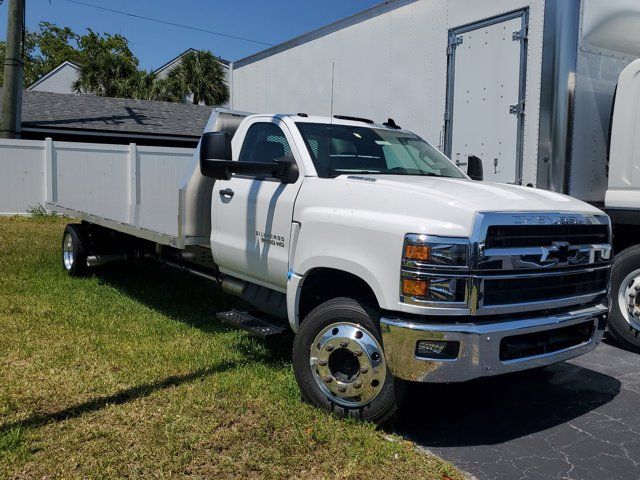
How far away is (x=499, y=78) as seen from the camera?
6.18m

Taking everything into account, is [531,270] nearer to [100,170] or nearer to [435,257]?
[435,257]

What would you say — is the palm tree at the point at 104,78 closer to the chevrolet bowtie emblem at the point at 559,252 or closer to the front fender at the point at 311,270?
the front fender at the point at 311,270

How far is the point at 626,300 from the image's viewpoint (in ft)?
19.0

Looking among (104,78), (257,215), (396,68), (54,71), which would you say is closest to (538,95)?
(396,68)

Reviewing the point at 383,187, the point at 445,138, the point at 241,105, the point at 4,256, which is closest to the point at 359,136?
the point at 383,187

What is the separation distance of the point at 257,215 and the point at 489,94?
2.95 metres

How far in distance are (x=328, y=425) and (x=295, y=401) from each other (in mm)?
430

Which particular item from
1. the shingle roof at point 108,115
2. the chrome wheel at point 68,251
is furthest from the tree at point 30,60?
the chrome wheel at point 68,251

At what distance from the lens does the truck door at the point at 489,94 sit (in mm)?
5992

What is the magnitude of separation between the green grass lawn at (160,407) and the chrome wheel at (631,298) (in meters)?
3.14

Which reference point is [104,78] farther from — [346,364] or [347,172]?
[346,364]

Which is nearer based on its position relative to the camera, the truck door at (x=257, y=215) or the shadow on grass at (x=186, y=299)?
the truck door at (x=257, y=215)

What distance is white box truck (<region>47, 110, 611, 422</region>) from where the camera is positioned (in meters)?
3.42

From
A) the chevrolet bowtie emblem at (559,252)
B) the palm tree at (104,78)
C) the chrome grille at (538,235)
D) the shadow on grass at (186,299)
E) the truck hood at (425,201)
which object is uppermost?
the palm tree at (104,78)
